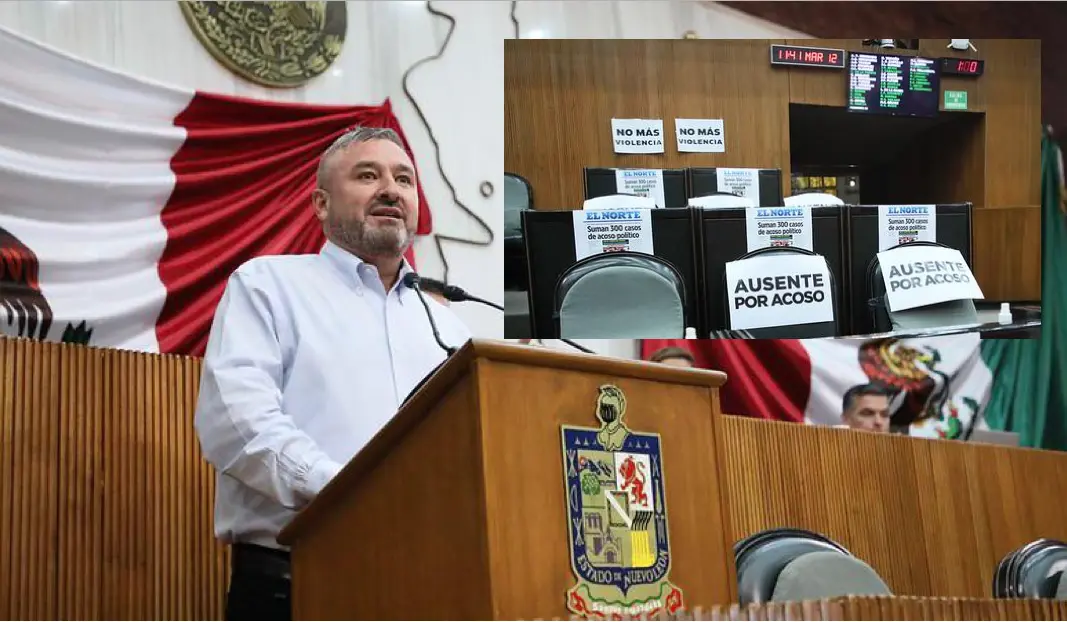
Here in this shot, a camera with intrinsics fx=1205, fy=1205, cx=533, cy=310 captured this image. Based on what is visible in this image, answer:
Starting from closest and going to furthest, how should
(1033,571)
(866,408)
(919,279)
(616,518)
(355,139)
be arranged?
(616,518) → (355,139) → (1033,571) → (919,279) → (866,408)

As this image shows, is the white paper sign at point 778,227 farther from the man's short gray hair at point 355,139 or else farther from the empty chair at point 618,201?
the man's short gray hair at point 355,139

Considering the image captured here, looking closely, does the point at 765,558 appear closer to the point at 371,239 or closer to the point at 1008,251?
the point at 371,239

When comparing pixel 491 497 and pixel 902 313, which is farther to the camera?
pixel 902 313

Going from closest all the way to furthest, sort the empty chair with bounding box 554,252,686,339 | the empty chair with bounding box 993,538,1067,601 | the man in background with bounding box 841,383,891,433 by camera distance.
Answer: the empty chair with bounding box 993,538,1067,601 < the empty chair with bounding box 554,252,686,339 < the man in background with bounding box 841,383,891,433

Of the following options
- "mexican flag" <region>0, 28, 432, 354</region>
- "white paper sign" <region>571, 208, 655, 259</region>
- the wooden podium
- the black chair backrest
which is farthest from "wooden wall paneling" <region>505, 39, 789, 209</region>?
the wooden podium

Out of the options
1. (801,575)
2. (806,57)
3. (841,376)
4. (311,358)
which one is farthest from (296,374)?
(841,376)

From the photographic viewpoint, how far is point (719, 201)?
4055 mm

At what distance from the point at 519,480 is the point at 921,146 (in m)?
3.18

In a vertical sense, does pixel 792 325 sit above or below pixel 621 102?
below

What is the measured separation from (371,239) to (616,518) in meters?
1.10

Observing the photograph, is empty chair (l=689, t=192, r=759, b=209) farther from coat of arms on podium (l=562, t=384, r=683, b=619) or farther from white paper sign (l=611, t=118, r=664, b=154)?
coat of arms on podium (l=562, t=384, r=683, b=619)

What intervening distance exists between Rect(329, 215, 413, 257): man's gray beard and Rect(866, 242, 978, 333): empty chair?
212 centimetres

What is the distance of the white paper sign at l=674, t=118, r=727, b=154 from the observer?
415cm

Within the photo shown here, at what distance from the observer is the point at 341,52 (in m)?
4.27
